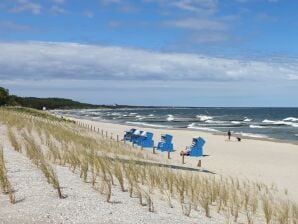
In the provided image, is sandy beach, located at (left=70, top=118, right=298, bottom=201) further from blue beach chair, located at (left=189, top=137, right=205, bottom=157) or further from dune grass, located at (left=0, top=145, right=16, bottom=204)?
dune grass, located at (left=0, top=145, right=16, bottom=204)

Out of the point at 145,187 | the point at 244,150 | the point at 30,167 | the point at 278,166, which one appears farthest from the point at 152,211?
the point at 244,150

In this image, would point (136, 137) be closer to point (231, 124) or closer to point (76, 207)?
point (76, 207)

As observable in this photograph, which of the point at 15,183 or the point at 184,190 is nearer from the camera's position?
the point at 15,183

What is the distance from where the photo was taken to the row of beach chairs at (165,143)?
2380 cm

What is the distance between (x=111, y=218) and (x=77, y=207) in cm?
59

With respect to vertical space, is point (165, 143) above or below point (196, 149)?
above

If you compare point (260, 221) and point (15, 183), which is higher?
point (15, 183)

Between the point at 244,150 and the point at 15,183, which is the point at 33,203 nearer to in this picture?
A: the point at 15,183

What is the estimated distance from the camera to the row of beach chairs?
2380 centimetres

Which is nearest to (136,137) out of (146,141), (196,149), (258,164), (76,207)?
(146,141)

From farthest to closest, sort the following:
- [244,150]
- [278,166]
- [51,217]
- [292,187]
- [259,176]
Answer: [244,150]
[278,166]
[259,176]
[292,187]
[51,217]

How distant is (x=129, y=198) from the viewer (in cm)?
791

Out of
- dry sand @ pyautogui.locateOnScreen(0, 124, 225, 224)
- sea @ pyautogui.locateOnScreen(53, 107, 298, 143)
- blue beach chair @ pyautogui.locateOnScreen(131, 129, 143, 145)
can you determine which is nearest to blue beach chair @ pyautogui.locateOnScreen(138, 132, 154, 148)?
blue beach chair @ pyautogui.locateOnScreen(131, 129, 143, 145)

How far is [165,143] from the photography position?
82.2 feet
